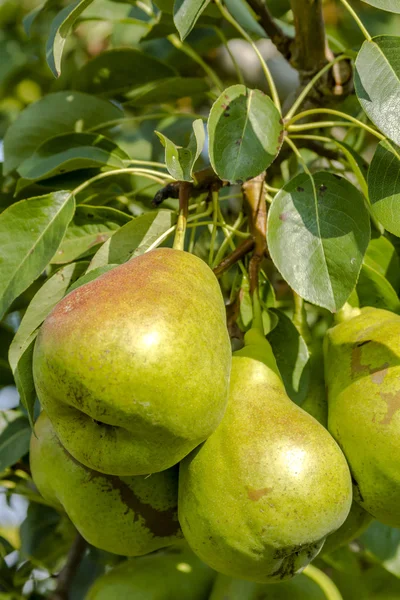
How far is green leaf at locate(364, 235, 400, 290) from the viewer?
1.32 metres

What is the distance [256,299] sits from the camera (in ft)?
3.72

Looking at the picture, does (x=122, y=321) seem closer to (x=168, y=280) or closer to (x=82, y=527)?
(x=168, y=280)

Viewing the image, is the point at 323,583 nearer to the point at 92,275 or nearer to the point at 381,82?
the point at 92,275

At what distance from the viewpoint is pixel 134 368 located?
808 millimetres

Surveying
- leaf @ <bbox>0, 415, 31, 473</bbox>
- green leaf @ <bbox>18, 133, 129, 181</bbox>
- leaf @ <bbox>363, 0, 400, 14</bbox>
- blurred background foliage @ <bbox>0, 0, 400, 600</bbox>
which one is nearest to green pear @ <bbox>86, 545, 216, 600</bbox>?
blurred background foliage @ <bbox>0, 0, 400, 600</bbox>

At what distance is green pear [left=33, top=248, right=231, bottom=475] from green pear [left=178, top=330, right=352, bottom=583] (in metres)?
0.04

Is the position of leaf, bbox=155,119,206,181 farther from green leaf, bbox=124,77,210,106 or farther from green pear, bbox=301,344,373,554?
green leaf, bbox=124,77,210,106

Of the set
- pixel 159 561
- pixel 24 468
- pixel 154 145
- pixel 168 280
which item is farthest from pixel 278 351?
pixel 154 145

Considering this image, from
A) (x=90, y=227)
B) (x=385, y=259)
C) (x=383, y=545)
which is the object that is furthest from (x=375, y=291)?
(x=383, y=545)

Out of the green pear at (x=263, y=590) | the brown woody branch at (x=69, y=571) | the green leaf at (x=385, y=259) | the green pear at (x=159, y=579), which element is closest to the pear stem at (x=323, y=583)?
the green pear at (x=263, y=590)

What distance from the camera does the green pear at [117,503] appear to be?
3.38ft

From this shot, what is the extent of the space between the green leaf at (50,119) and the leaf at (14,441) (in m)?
0.49

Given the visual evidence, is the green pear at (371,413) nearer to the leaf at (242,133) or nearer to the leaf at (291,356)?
the leaf at (291,356)

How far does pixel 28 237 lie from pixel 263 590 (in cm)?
74
